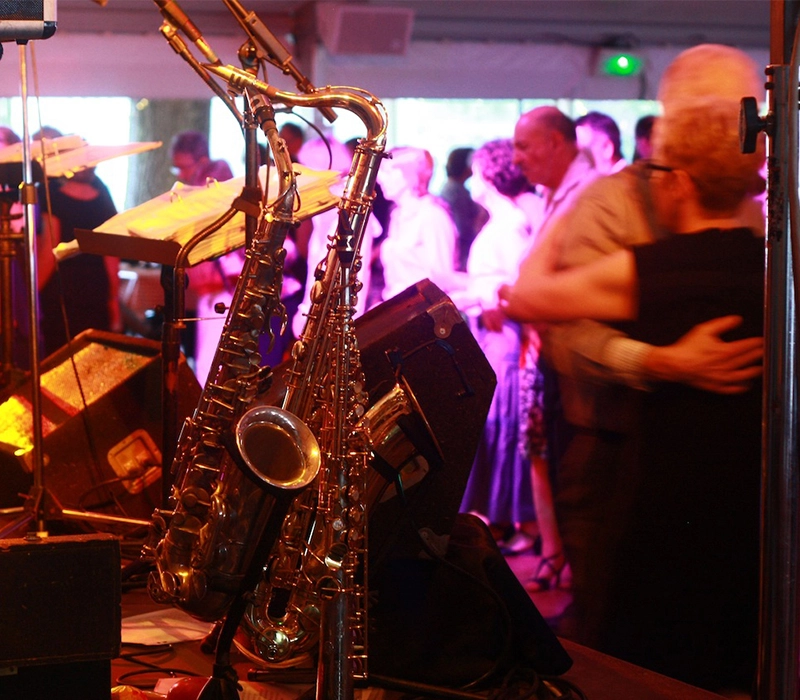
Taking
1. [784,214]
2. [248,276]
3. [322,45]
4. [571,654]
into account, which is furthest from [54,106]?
[784,214]

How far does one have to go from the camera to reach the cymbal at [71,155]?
411cm

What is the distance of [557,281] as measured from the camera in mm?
2912

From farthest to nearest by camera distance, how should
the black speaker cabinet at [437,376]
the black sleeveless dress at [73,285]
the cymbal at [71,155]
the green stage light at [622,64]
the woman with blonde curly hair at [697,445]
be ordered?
the green stage light at [622,64] → the black sleeveless dress at [73,285] → the cymbal at [71,155] → the black speaker cabinet at [437,376] → the woman with blonde curly hair at [697,445]

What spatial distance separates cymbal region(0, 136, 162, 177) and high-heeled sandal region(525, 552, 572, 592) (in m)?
2.49

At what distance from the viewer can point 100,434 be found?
3.92 m

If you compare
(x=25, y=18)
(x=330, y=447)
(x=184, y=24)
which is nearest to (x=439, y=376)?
(x=330, y=447)

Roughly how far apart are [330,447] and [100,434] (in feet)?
5.72

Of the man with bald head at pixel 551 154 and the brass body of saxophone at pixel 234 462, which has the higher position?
the man with bald head at pixel 551 154

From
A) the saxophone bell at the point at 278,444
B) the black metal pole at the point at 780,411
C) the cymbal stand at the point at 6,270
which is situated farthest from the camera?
the cymbal stand at the point at 6,270

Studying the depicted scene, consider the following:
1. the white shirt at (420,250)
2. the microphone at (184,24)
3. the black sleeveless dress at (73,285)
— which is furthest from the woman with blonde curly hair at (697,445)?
the black sleeveless dress at (73,285)

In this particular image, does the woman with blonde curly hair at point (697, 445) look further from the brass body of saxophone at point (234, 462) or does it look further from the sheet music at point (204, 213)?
the sheet music at point (204, 213)

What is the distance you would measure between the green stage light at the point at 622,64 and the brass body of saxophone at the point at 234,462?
5.90 m

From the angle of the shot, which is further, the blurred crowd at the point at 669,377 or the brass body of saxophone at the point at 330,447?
the blurred crowd at the point at 669,377

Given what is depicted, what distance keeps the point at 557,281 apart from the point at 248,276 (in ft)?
2.91
